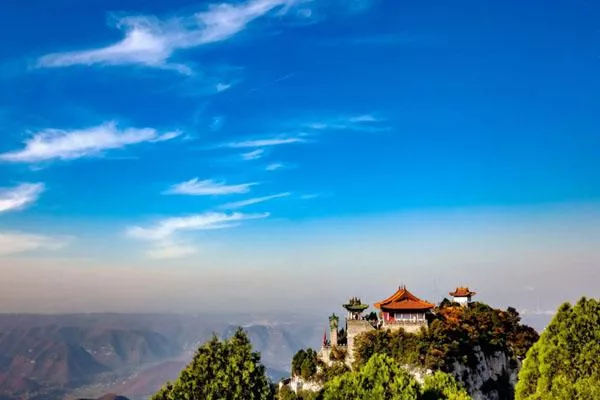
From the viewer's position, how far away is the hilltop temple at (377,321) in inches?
2088

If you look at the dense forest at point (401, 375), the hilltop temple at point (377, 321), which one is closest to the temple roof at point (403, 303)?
the hilltop temple at point (377, 321)

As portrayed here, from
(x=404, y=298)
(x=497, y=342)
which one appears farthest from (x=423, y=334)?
(x=497, y=342)

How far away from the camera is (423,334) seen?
166ft

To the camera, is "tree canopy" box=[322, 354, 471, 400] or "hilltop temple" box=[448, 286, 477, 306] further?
"hilltop temple" box=[448, 286, 477, 306]

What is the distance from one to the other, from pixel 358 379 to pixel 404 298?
24.2 m

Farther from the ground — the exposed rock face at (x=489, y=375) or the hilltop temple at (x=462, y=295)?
the hilltop temple at (x=462, y=295)

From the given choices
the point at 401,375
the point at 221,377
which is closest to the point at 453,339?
the point at 401,375

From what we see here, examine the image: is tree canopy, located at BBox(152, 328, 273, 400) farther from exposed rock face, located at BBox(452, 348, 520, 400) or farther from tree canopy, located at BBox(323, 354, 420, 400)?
exposed rock face, located at BBox(452, 348, 520, 400)

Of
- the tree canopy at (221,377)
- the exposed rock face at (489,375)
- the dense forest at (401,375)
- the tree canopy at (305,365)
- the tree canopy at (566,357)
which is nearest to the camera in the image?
the tree canopy at (221,377)

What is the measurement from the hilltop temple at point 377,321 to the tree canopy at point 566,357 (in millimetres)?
19707

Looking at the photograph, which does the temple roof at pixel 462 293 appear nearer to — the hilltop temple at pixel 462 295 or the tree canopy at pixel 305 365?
the hilltop temple at pixel 462 295

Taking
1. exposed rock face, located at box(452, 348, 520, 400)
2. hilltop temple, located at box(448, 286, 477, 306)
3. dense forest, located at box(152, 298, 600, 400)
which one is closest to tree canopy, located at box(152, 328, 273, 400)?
dense forest, located at box(152, 298, 600, 400)

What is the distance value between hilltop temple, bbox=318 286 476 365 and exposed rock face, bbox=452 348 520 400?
5185 mm

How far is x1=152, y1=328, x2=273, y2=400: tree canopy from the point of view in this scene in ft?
93.0
